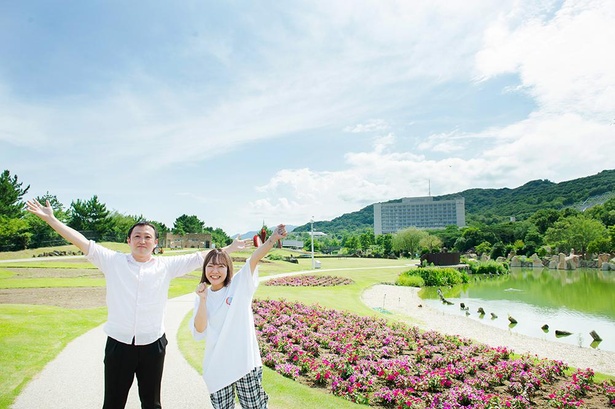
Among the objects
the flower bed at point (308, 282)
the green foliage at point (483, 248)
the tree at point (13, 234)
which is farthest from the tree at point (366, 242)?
the tree at point (13, 234)

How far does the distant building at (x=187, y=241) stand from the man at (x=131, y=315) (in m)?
75.0

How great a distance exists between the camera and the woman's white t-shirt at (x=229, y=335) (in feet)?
12.3

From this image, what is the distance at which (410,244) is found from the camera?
7506 cm

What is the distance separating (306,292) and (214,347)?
19.2m

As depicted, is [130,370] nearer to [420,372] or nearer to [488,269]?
[420,372]

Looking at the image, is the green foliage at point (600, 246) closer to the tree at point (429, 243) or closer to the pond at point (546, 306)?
the pond at point (546, 306)

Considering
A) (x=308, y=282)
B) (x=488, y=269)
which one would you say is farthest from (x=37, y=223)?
(x=488, y=269)

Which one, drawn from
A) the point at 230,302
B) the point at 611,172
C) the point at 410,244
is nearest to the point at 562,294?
the point at 230,302

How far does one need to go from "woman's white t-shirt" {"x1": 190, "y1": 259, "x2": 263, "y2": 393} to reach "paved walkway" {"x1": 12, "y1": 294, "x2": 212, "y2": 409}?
266 centimetres

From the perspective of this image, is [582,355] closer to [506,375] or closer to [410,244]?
[506,375]

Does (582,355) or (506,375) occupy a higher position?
(506,375)

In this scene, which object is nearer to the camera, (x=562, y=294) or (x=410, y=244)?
(x=562, y=294)

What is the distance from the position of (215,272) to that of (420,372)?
17.6 feet

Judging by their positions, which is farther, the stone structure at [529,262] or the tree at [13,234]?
the stone structure at [529,262]
